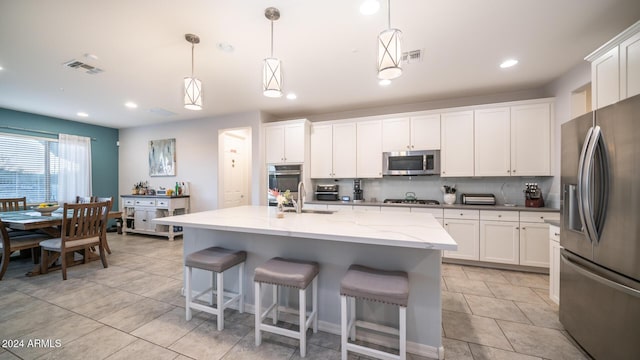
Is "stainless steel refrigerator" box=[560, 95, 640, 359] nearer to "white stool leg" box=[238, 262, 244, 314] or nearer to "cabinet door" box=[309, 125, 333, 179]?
"white stool leg" box=[238, 262, 244, 314]

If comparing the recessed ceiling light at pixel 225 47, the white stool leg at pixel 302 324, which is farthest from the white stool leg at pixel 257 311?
the recessed ceiling light at pixel 225 47

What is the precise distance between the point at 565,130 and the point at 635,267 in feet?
3.68

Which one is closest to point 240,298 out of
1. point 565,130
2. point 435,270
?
point 435,270

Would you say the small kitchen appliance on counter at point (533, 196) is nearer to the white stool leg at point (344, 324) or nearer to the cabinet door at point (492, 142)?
the cabinet door at point (492, 142)

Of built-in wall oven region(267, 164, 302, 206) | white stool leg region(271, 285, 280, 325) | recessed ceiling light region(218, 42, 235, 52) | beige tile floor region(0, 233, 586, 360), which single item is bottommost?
beige tile floor region(0, 233, 586, 360)

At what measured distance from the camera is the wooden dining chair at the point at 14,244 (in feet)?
9.40

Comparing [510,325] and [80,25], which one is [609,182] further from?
[80,25]

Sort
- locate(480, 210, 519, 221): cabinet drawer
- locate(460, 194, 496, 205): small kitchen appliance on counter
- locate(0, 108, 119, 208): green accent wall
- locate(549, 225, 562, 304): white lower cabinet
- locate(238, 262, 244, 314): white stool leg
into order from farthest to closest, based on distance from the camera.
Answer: locate(0, 108, 119, 208): green accent wall
locate(460, 194, 496, 205): small kitchen appliance on counter
locate(480, 210, 519, 221): cabinet drawer
locate(549, 225, 562, 304): white lower cabinet
locate(238, 262, 244, 314): white stool leg

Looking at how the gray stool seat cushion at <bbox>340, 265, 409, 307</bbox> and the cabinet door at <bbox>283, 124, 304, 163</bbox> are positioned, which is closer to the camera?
the gray stool seat cushion at <bbox>340, 265, 409, 307</bbox>

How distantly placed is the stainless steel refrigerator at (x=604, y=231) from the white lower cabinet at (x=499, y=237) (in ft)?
4.89

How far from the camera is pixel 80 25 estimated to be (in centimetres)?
206

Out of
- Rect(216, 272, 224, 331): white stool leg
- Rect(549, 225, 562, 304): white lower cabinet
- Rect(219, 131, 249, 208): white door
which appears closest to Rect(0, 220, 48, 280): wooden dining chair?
Rect(219, 131, 249, 208): white door

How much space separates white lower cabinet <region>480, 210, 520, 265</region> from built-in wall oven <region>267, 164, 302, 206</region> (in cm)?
300

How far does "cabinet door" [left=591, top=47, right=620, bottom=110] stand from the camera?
176 cm
